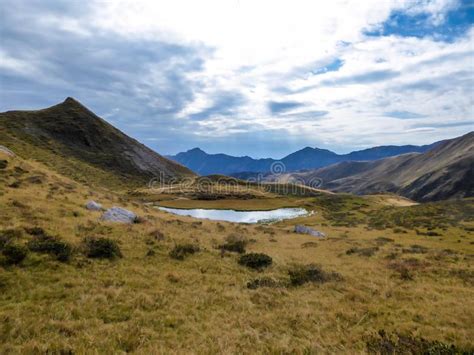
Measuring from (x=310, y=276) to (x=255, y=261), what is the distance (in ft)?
11.9

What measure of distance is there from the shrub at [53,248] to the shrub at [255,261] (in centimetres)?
989

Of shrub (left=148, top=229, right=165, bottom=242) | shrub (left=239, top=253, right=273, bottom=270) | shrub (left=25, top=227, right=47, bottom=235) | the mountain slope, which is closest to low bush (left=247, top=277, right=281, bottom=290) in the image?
shrub (left=239, top=253, right=273, bottom=270)

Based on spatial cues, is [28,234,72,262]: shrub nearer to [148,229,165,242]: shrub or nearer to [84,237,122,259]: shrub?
[84,237,122,259]: shrub

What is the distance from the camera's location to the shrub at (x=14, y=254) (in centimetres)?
1290

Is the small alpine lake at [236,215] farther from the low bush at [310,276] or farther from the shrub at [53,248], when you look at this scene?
the shrub at [53,248]

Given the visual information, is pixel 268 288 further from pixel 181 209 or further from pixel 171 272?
pixel 181 209

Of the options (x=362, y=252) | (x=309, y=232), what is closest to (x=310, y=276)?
Answer: (x=362, y=252)

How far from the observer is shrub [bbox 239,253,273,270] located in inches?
717

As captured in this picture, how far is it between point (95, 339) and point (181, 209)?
89.6 meters

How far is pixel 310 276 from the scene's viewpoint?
1647cm

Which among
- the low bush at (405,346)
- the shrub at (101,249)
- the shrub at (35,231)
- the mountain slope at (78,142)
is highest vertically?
the mountain slope at (78,142)

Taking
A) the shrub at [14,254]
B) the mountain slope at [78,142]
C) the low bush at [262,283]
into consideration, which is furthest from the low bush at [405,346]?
the mountain slope at [78,142]

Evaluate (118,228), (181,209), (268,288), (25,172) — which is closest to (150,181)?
(181,209)

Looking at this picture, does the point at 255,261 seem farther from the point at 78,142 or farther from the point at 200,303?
the point at 78,142
